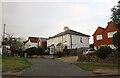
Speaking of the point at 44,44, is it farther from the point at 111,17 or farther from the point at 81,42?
the point at 111,17

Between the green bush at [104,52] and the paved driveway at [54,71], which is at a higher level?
the green bush at [104,52]

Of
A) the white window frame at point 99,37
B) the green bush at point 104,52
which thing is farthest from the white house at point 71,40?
the green bush at point 104,52

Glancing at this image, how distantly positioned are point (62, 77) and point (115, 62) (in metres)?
16.1

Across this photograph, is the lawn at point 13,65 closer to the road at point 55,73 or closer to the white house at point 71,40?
the road at point 55,73

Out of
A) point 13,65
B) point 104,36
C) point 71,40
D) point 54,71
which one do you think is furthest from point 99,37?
point 54,71

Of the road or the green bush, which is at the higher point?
the green bush

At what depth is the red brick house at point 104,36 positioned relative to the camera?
52.4m

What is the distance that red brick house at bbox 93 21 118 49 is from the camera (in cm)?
5242

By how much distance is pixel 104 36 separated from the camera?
54.7 m

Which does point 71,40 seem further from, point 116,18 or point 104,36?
point 116,18

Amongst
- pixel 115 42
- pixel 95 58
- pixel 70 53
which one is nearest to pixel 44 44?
pixel 70 53

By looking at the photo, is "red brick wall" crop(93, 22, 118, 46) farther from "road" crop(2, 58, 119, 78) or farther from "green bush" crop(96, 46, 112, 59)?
"road" crop(2, 58, 119, 78)

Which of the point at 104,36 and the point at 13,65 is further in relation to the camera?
the point at 104,36

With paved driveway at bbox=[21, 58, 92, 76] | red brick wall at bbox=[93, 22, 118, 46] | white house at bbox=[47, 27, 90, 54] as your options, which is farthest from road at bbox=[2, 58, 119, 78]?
white house at bbox=[47, 27, 90, 54]
